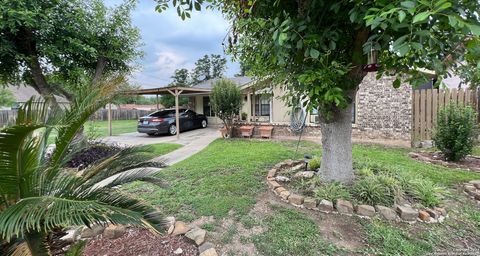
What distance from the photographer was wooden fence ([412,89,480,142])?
8250 millimetres

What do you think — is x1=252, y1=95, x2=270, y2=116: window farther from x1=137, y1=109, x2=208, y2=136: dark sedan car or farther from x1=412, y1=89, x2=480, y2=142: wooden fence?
x1=412, y1=89, x2=480, y2=142: wooden fence

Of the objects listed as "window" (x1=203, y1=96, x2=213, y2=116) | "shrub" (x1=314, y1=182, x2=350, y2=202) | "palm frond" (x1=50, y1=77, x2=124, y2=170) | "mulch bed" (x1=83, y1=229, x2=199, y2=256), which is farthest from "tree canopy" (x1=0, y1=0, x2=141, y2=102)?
"window" (x1=203, y1=96, x2=213, y2=116)

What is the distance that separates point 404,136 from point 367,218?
7348mm

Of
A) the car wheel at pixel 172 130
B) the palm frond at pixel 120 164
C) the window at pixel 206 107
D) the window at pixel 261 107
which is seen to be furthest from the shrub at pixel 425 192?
the window at pixel 206 107

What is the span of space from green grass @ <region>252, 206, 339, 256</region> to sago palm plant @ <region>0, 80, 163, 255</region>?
4.76 feet

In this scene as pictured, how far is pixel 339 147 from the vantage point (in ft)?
12.8

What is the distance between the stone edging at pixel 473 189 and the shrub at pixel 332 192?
2.17m

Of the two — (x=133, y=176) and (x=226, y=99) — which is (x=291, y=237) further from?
(x=226, y=99)


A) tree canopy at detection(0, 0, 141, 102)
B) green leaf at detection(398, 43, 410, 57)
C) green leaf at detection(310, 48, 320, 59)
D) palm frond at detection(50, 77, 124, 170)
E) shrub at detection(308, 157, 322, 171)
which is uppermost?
tree canopy at detection(0, 0, 141, 102)

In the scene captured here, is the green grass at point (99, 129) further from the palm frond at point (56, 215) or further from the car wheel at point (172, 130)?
the car wheel at point (172, 130)

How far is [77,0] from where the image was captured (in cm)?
695

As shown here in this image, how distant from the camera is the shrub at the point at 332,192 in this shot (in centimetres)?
357

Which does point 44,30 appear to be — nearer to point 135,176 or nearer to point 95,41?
point 95,41

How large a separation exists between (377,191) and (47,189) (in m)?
3.77
